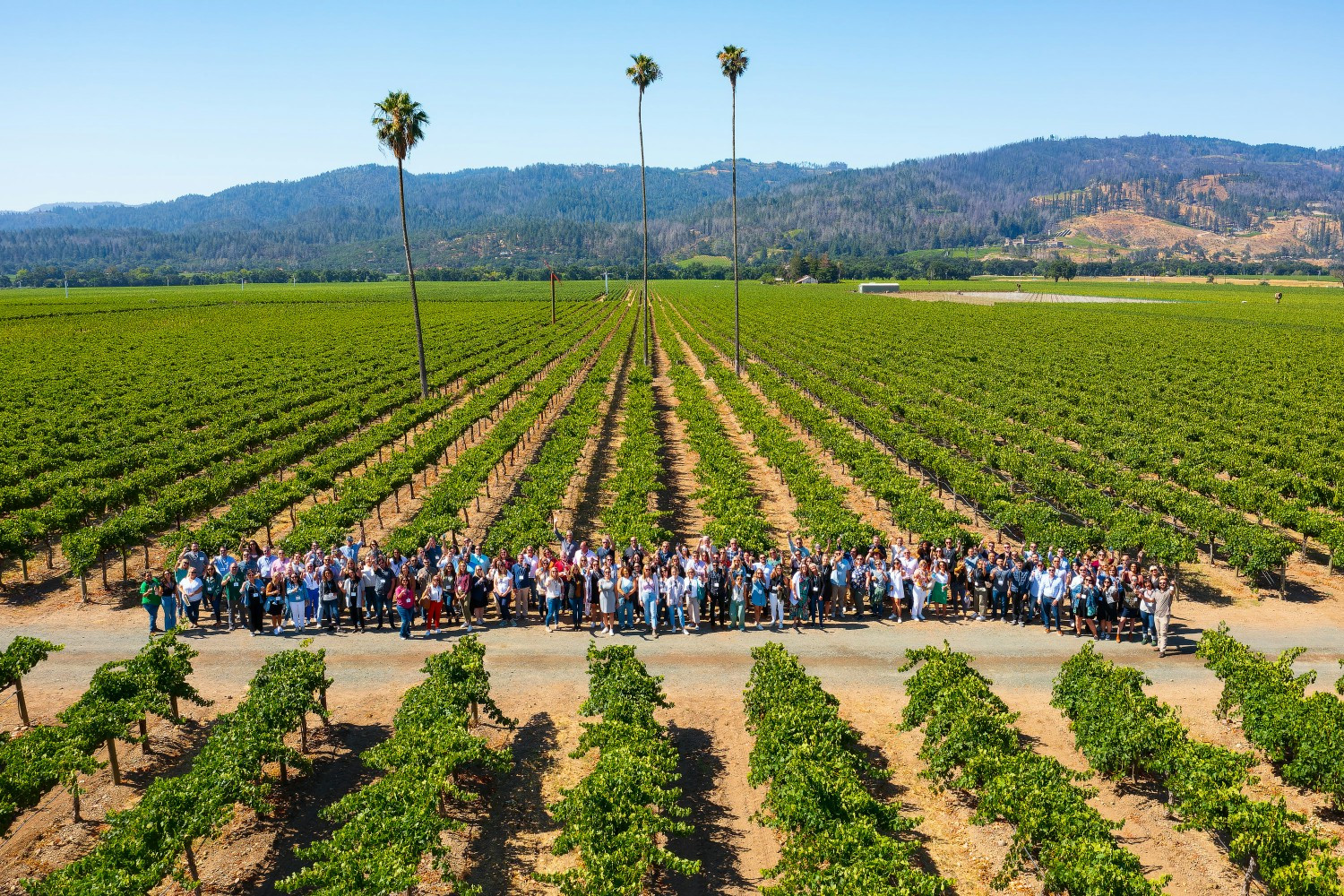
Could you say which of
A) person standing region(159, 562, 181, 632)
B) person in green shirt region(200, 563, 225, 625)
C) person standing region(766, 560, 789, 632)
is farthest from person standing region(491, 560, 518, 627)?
person standing region(159, 562, 181, 632)

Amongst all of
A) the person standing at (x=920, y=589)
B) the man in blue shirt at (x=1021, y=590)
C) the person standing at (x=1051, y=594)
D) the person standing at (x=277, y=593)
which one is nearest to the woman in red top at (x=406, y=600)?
the person standing at (x=277, y=593)

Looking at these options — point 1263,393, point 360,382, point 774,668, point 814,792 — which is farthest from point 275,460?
point 1263,393

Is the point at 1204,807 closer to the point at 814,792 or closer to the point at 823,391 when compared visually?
the point at 814,792

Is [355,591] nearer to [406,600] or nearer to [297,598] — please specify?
[297,598]

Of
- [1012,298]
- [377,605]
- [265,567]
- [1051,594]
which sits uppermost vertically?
[1012,298]

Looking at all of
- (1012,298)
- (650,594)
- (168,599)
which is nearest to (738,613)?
(650,594)

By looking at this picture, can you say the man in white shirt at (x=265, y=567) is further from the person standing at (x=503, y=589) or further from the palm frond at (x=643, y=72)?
the palm frond at (x=643, y=72)
